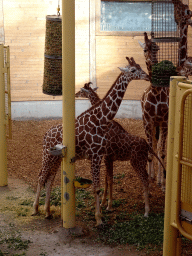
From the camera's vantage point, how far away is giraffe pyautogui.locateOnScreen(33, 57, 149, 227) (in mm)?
5795

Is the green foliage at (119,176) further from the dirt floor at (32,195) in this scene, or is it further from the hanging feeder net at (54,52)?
the hanging feeder net at (54,52)

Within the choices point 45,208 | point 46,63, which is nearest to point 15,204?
point 45,208

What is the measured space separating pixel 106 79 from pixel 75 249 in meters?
8.15

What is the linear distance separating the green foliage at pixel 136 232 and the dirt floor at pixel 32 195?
169 mm

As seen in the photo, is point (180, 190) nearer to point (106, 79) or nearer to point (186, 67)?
point (186, 67)

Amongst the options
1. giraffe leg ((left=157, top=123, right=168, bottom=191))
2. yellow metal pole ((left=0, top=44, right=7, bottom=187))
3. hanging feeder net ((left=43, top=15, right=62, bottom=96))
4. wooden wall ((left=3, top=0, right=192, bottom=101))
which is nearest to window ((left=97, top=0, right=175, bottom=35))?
wooden wall ((left=3, top=0, right=192, bottom=101))

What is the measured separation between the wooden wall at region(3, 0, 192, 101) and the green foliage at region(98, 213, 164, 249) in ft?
23.6

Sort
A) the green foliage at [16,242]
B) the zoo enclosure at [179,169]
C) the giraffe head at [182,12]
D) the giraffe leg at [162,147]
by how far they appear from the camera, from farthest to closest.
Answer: the giraffe leg at [162,147], the giraffe head at [182,12], the green foliage at [16,242], the zoo enclosure at [179,169]

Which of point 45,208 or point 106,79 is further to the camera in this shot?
point 106,79

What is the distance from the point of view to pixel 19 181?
7770 millimetres

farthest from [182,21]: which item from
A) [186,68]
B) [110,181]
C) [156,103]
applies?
[110,181]

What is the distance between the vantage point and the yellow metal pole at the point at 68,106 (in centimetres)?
517

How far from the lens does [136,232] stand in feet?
18.3

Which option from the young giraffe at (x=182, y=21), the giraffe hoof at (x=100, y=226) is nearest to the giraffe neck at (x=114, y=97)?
the giraffe hoof at (x=100, y=226)
